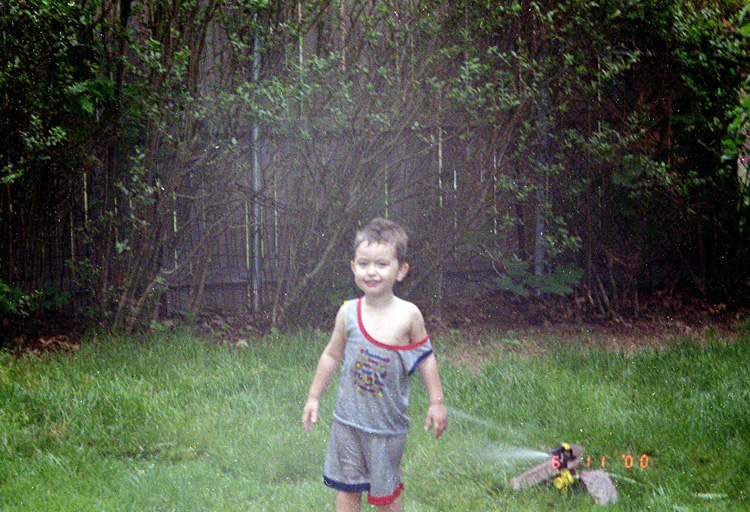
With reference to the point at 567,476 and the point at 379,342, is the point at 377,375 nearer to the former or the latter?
the point at 379,342

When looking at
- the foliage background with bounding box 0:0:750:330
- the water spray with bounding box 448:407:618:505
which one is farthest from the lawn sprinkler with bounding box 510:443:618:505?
the foliage background with bounding box 0:0:750:330

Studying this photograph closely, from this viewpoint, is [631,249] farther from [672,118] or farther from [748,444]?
[748,444]

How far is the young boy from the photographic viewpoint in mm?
2779

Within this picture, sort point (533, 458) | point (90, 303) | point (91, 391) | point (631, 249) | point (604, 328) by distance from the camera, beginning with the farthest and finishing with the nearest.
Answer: point (631, 249), point (604, 328), point (90, 303), point (91, 391), point (533, 458)

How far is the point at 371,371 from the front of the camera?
9.12ft

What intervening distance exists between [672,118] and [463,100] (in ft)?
6.49

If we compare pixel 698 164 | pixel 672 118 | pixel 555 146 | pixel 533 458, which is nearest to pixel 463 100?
pixel 555 146

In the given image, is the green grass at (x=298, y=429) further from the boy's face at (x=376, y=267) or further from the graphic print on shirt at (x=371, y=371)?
the boy's face at (x=376, y=267)

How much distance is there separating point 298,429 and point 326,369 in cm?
119

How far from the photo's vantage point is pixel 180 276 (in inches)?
240

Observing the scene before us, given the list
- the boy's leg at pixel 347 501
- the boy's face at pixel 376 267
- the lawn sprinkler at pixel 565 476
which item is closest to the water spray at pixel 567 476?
the lawn sprinkler at pixel 565 476

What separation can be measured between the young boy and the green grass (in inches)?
21.2

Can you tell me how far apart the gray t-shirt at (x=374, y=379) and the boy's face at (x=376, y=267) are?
0.43ft

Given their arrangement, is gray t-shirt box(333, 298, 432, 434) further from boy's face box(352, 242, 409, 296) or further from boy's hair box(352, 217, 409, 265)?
boy's hair box(352, 217, 409, 265)
